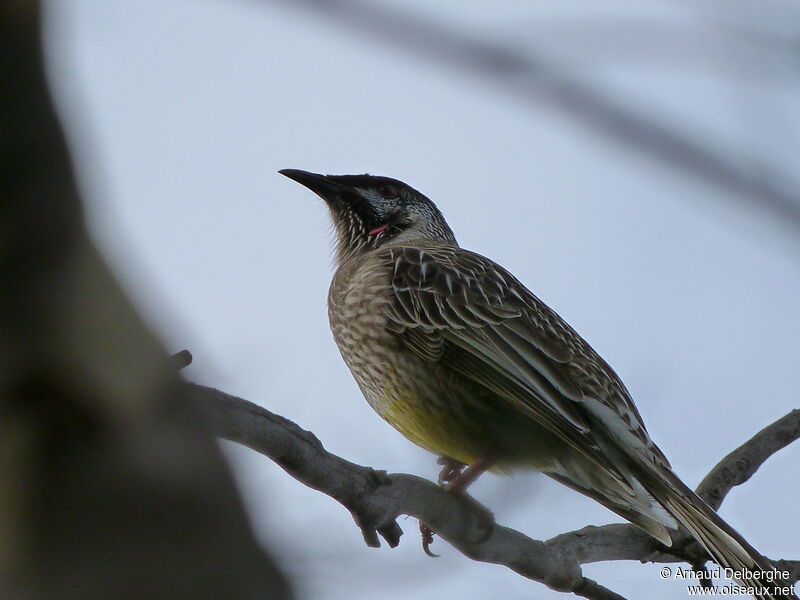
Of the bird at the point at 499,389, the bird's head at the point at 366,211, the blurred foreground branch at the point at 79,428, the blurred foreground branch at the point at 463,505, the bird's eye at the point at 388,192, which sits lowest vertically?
the blurred foreground branch at the point at 79,428

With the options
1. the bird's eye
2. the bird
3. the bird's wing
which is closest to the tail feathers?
the bird

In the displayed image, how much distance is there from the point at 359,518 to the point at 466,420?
5.27ft

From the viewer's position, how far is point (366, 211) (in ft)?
23.6

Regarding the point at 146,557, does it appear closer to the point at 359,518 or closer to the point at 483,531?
the point at 359,518

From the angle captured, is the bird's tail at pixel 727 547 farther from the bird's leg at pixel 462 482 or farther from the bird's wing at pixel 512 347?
the bird's leg at pixel 462 482

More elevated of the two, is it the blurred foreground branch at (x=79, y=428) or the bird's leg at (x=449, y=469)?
the bird's leg at (x=449, y=469)

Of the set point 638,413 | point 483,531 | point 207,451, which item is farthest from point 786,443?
point 207,451

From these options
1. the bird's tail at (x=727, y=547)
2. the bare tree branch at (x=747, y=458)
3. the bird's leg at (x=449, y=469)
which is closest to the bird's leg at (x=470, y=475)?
the bird's leg at (x=449, y=469)

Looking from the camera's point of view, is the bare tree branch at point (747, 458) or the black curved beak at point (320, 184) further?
the black curved beak at point (320, 184)

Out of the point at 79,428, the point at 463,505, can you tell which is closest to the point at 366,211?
the point at 463,505

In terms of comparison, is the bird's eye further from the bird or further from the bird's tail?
the bird's tail

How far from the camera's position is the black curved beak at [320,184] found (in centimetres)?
709

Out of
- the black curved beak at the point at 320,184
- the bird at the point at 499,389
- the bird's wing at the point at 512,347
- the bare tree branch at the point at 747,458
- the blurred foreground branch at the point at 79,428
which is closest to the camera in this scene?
the blurred foreground branch at the point at 79,428

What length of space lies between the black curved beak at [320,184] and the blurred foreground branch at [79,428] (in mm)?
5857
